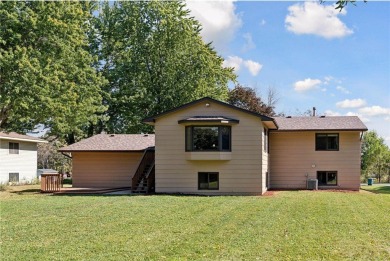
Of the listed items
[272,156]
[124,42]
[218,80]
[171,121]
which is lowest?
[272,156]

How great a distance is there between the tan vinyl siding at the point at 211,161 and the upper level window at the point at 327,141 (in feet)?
19.0

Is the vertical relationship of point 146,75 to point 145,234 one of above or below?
above

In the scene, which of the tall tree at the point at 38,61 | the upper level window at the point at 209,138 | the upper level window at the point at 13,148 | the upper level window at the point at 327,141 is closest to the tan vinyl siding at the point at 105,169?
the tall tree at the point at 38,61

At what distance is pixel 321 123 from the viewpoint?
80.0 ft

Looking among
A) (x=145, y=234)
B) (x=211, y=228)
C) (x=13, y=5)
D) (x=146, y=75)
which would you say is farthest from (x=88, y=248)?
(x=146, y=75)

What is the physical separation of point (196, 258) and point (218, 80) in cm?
3069

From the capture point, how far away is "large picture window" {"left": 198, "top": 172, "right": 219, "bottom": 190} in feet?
66.2

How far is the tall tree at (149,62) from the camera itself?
35.0 meters

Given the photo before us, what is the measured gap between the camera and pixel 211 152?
64.2 ft

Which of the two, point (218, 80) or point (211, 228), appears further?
point (218, 80)

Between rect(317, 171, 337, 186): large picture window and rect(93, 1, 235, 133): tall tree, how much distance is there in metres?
13.8

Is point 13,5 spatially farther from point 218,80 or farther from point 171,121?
point 218,80

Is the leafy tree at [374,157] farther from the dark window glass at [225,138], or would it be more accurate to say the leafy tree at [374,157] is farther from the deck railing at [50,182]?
the deck railing at [50,182]

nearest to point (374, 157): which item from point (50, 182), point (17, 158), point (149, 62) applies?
point (149, 62)
